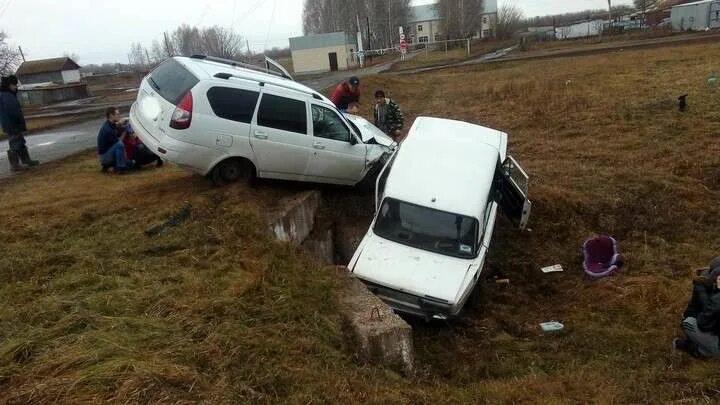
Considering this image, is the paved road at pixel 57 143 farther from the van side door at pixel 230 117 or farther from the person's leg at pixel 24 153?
the van side door at pixel 230 117

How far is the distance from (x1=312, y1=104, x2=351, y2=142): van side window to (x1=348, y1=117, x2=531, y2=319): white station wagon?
92 centimetres

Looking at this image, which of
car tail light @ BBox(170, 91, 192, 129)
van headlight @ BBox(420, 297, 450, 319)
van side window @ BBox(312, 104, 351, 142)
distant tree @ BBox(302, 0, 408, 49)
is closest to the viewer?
van headlight @ BBox(420, 297, 450, 319)

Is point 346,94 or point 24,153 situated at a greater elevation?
point 346,94

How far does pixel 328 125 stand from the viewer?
329 inches

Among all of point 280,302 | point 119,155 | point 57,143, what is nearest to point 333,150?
point 280,302

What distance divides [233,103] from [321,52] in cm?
4779

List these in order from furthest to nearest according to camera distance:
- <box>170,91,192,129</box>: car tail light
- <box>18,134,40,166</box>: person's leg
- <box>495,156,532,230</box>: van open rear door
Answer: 1. <box>18,134,40,166</box>: person's leg
2. <box>495,156,532,230</box>: van open rear door
3. <box>170,91,192,129</box>: car tail light

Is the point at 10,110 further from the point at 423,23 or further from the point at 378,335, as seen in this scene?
the point at 423,23

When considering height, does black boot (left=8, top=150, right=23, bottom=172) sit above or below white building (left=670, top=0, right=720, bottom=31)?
below

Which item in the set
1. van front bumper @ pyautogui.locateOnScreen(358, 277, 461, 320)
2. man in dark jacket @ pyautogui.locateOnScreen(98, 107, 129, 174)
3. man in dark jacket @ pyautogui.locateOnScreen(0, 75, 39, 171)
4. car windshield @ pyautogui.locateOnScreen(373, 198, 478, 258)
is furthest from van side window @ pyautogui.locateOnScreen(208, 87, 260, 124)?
man in dark jacket @ pyautogui.locateOnScreen(0, 75, 39, 171)

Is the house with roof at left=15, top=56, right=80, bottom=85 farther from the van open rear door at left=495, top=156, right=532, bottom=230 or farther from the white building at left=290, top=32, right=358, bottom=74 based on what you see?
the van open rear door at left=495, top=156, right=532, bottom=230

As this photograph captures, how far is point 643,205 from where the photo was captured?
33.3 ft

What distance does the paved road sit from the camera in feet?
40.2

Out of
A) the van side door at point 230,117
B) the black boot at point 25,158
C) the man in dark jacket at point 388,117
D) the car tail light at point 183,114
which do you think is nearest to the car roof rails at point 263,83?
the van side door at point 230,117
